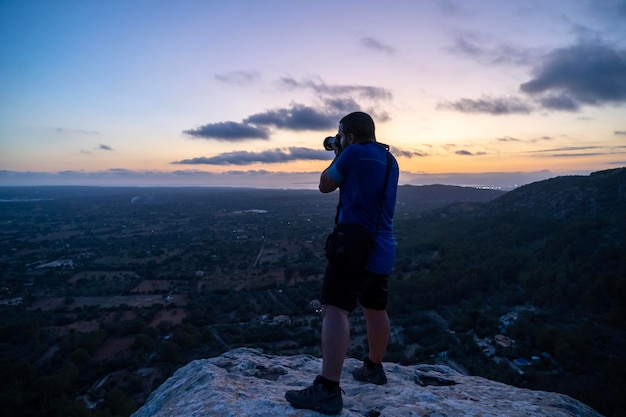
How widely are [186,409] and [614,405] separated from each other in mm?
13772

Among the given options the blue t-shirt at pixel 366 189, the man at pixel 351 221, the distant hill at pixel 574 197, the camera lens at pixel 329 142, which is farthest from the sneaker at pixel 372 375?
the distant hill at pixel 574 197

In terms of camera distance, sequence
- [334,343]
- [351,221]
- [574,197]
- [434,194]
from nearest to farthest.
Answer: [334,343] < [351,221] < [574,197] < [434,194]

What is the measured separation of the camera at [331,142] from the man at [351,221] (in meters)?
0.14

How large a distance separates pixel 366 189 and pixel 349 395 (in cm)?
201

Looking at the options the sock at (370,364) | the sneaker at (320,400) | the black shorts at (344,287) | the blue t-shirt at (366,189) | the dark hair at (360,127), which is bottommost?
the sock at (370,364)

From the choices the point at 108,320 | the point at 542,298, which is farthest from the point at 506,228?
the point at 108,320

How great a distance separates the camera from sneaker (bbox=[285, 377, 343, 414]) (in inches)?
106

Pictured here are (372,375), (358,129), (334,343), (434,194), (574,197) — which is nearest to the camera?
(334,343)

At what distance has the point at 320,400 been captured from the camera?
2688mm

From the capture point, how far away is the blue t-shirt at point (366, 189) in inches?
109

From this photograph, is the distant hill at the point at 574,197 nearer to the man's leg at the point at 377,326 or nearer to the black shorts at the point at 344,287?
the man's leg at the point at 377,326

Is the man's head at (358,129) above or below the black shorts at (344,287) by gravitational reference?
above

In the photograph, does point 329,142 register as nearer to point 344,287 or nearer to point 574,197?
point 344,287

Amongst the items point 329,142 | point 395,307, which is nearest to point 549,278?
point 395,307
